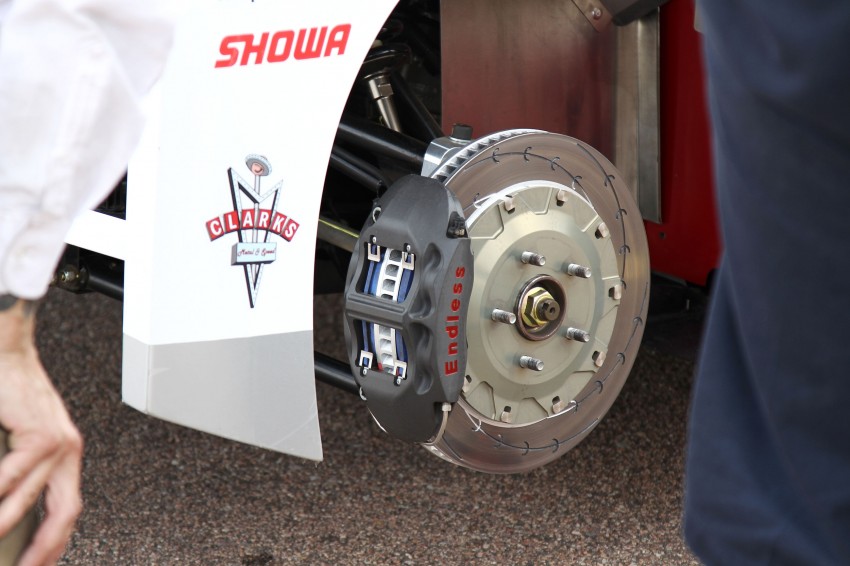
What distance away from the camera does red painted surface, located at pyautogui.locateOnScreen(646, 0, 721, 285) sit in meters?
2.02

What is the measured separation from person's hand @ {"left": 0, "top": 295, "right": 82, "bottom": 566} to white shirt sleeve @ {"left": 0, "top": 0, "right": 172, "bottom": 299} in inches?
2.2

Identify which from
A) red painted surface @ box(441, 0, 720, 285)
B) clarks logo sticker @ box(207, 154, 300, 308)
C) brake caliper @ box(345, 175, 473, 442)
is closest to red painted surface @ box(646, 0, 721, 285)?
red painted surface @ box(441, 0, 720, 285)

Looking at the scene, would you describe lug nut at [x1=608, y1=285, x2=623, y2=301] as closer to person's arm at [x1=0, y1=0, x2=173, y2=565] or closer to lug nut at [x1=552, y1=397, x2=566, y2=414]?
lug nut at [x1=552, y1=397, x2=566, y2=414]

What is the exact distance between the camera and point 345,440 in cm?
238

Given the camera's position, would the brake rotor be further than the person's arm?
Yes

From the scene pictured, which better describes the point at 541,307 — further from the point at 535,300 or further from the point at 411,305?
the point at 411,305

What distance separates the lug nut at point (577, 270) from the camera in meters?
1.79

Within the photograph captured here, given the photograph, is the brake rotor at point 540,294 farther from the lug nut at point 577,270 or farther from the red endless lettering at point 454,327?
the red endless lettering at point 454,327

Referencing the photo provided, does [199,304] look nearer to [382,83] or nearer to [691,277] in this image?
[382,83]

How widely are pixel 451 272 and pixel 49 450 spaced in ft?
2.67

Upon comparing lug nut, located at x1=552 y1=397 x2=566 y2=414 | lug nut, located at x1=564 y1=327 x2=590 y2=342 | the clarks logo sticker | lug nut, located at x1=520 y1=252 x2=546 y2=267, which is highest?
the clarks logo sticker

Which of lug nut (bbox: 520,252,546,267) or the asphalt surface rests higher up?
lug nut (bbox: 520,252,546,267)

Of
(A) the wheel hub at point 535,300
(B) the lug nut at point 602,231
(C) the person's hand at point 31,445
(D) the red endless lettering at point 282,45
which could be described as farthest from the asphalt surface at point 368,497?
(C) the person's hand at point 31,445

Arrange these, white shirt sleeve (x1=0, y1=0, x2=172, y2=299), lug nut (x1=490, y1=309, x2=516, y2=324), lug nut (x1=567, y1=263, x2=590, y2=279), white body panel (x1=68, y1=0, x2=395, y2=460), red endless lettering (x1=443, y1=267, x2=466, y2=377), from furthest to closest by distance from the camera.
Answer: lug nut (x1=567, y1=263, x2=590, y2=279) → lug nut (x1=490, y1=309, x2=516, y2=324) → red endless lettering (x1=443, y1=267, x2=466, y2=377) → white body panel (x1=68, y1=0, x2=395, y2=460) → white shirt sleeve (x1=0, y1=0, x2=172, y2=299)
